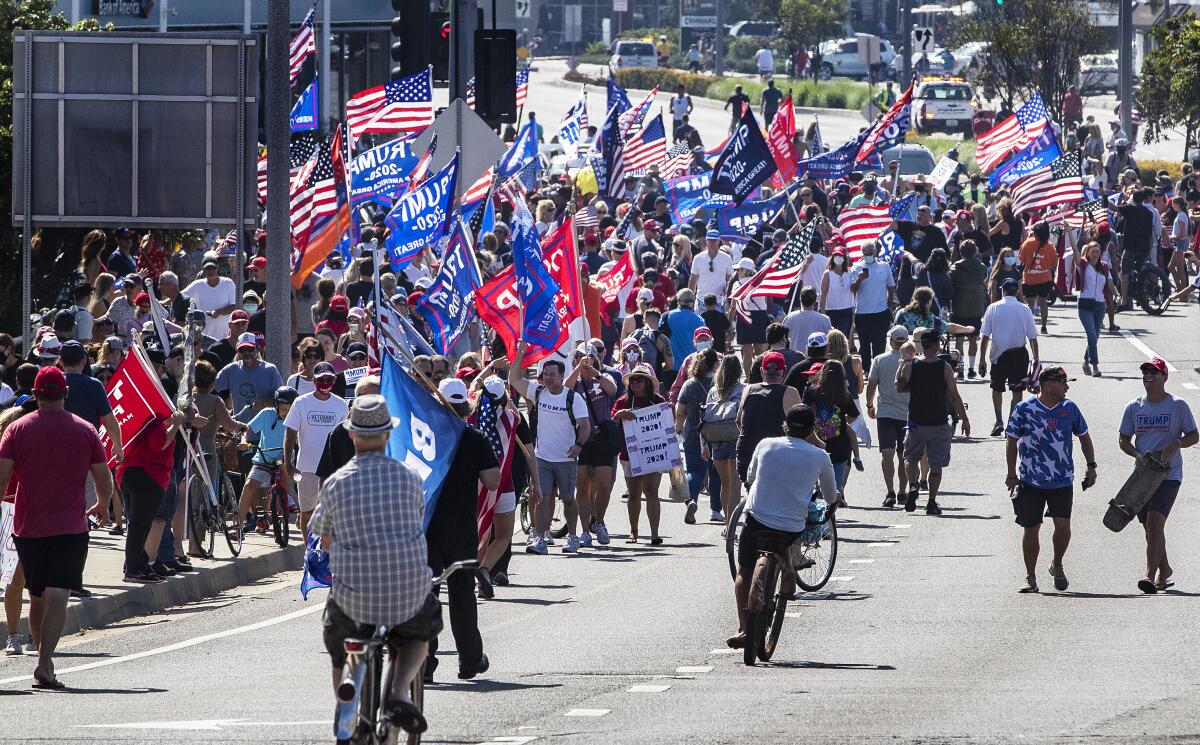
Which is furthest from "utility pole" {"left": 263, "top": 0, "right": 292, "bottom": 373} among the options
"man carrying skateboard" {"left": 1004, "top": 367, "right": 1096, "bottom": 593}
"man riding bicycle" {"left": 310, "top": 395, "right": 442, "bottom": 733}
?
"man riding bicycle" {"left": 310, "top": 395, "right": 442, "bottom": 733}

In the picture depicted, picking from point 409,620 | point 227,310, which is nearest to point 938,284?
point 227,310

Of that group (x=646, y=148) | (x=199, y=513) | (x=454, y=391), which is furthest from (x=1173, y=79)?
(x=454, y=391)

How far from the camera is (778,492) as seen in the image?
12.6 metres

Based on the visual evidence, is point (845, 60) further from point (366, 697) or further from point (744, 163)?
point (366, 697)

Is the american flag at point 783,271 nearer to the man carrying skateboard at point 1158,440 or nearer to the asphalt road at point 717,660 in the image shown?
the asphalt road at point 717,660

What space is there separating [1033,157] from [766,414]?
17.4 metres

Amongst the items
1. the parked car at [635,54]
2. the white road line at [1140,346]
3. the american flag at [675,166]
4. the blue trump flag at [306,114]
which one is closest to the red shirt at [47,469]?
the blue trump flag at [306,114]

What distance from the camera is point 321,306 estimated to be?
72.7 ft

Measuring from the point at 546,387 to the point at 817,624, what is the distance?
4.74 metres

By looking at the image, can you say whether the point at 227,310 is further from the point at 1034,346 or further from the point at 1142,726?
the point at 1142,726

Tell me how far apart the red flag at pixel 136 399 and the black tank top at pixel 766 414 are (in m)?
4.73

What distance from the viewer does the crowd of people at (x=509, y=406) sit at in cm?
1164

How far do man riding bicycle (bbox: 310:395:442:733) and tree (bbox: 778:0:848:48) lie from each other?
253 feet

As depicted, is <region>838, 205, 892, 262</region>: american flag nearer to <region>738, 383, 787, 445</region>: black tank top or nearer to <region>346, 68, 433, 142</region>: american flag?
<region>346, 68, 433, 142</region>: american flag
